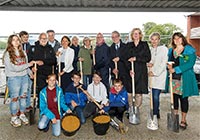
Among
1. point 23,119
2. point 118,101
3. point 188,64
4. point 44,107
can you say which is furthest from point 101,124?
point 188,64

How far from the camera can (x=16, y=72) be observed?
3693mm

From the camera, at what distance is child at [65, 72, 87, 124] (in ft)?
13.0

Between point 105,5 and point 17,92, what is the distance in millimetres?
2957

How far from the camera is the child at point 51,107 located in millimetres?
3459

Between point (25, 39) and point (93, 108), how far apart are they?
166 centimetres

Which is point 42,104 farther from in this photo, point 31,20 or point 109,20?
point 109,20

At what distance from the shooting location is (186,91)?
3.44 m

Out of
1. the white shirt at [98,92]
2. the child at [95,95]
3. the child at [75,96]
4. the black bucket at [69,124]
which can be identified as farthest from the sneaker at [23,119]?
the white shirt at [98,92]

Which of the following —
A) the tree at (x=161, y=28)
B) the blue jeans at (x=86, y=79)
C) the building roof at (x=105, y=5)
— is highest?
Result: the building roof at (x=105, y=5)

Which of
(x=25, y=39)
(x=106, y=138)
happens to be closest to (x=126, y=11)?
(x=25, y=39)

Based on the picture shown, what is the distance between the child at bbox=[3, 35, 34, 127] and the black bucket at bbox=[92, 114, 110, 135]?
115cm

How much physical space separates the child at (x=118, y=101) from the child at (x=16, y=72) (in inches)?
52.5

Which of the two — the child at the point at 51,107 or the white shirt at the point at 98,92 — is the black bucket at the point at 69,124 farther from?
the white shirt at the point at 98,92

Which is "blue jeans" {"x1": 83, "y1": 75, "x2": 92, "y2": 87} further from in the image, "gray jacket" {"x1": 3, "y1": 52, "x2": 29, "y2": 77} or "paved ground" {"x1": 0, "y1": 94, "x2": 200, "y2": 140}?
"gray jacket" {"x1": 3, "y1": 52, "x2": 29, "y2": 77}
